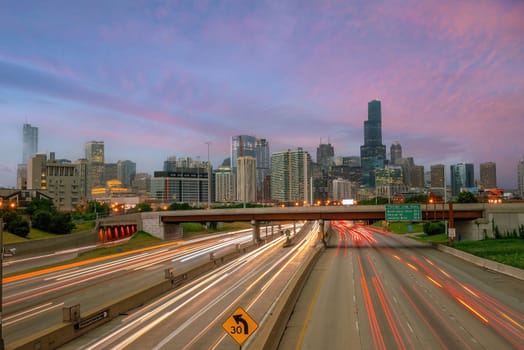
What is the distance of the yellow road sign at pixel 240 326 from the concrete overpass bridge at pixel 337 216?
6371 cm

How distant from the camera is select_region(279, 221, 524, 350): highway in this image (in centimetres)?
2086

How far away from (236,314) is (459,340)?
13.2 m

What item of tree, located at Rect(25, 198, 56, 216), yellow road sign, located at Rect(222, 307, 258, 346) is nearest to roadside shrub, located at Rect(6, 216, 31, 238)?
tree, located at Rect(25, 198, 56, 216)

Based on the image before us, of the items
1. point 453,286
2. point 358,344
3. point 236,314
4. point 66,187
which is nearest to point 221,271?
point 453,286

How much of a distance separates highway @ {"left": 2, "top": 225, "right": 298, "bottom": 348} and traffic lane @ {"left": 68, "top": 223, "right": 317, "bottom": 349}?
500 cm

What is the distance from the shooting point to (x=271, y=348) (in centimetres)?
1848

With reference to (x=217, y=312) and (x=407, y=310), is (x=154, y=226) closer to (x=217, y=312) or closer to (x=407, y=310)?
(x=217, y=312)

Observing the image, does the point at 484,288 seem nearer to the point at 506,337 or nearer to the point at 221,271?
the point at 506,337

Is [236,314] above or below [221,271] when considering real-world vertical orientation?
above

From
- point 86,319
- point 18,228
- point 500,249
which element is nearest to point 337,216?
point 500,249

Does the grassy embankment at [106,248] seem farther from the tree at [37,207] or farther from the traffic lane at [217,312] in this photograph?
the traffic lane at [217,312]

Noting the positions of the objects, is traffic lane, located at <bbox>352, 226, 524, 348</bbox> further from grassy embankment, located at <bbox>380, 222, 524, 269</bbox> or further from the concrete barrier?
the concrete barrier

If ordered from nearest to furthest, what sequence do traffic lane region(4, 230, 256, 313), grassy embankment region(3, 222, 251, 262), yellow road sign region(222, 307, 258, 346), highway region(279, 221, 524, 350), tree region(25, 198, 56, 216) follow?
yellow road sign region(222, 307, 258, 346) → highway region(279, 221, 524, 350) → traffic lane region(4, 230, 256, 313) → grassy embankment region(3, 222, 251, 262) → tree region(25, 198, 56, 216)

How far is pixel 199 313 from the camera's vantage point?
2617cm
